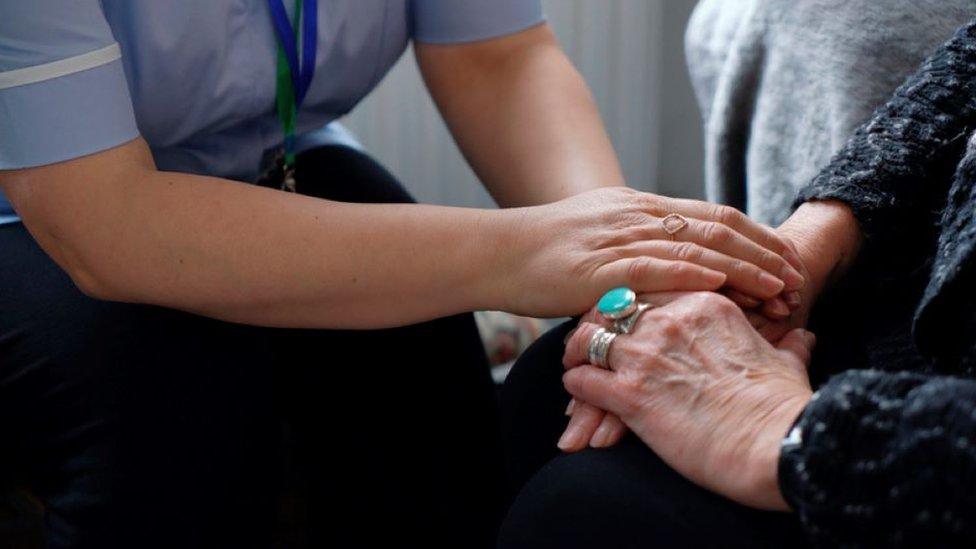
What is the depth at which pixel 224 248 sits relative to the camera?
0.95 metres

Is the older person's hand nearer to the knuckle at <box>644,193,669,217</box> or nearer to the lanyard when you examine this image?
the knuckle at <box>644,193,669,217</box>

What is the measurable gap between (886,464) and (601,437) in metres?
0.24

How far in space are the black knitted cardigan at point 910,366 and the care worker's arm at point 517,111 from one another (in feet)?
0.87

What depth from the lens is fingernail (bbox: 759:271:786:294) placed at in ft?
3.10

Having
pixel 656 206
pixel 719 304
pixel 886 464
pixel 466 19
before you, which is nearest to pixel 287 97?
pixel 466 19

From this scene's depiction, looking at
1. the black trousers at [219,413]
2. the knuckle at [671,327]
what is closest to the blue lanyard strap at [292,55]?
the black trousers at [219,413]

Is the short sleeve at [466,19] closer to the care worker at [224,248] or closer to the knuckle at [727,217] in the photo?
the care worker at [224,248]

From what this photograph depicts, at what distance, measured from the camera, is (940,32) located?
118 cm

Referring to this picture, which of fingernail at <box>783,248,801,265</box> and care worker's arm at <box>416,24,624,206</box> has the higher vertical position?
care worker's arm at <box>416,24,624,206</box>

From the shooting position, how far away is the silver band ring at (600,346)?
89 centimetres

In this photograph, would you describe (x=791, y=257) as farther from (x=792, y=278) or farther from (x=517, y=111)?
(x=517, y=111)

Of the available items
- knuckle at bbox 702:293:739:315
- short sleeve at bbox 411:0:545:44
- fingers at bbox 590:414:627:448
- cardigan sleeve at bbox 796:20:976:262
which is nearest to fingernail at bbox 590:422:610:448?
fingers at bbox 590:414:627:448

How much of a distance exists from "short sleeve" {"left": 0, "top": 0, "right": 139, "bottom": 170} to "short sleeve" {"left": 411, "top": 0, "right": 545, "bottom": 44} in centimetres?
41

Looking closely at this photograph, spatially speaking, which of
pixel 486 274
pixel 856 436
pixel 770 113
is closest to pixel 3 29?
pixel 486 274
